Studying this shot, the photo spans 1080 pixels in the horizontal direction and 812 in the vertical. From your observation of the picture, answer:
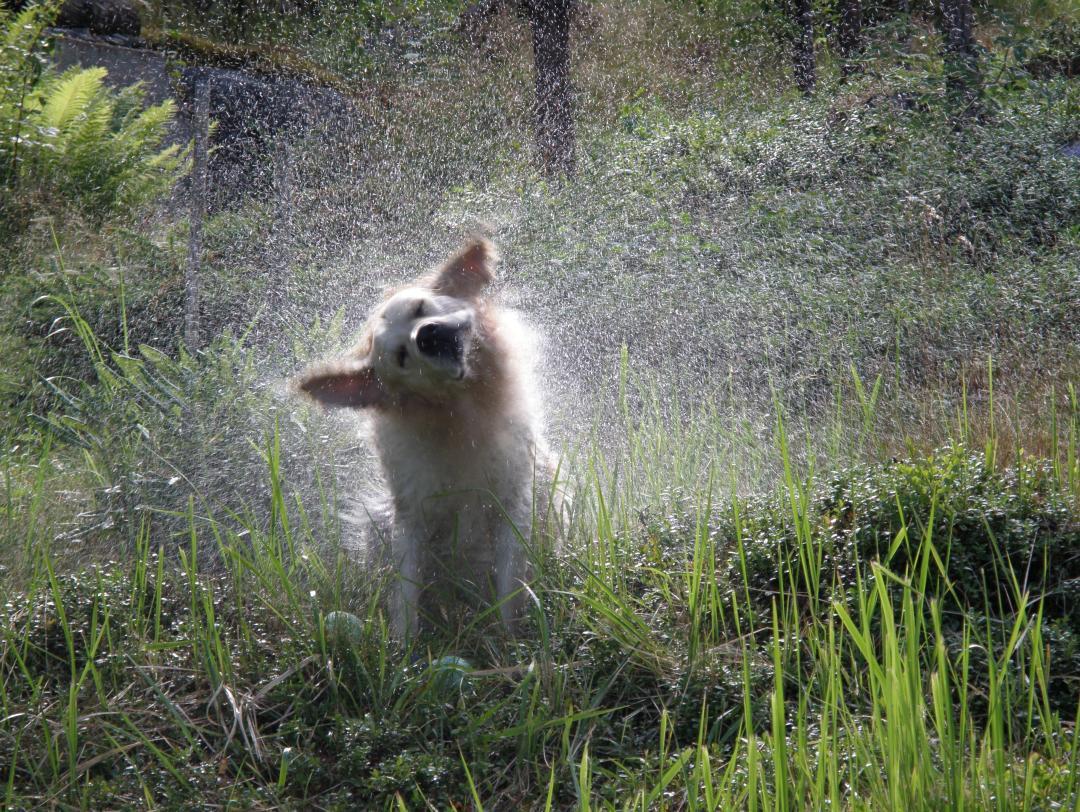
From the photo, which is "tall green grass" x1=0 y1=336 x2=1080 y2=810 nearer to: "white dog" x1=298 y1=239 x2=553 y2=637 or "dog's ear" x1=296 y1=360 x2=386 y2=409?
"white dog" x1=298 y1=239 x2=553 y2=637

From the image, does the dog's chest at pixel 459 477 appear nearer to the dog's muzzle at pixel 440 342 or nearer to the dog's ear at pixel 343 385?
the dog's ear at pixel 343 385

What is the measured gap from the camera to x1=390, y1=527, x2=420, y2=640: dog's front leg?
11.6 ft

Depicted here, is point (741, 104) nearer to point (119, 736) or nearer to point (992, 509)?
point (992, 509)

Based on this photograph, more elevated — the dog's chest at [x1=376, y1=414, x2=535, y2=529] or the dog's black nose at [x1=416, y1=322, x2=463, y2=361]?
the dog's black nose at [x1=416, y1=322, x2=463, y2=361]

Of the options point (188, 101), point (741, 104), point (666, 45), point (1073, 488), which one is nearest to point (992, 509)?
point (1073, 488)

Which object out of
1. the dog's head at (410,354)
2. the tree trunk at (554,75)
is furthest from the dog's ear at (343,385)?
the tree trunk at (554,75)

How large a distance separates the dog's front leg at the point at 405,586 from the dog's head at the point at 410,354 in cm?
51

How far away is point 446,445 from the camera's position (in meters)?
3.76

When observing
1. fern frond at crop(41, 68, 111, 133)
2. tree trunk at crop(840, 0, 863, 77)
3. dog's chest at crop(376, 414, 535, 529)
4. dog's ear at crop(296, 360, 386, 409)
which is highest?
tree trunk at crop(840, 0, 863, 77)

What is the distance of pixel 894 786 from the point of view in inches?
81.7

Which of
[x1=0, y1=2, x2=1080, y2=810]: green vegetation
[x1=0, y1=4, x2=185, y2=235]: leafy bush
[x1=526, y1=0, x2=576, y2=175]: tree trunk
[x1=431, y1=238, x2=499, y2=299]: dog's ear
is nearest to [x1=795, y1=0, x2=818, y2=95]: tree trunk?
[x1=0, y1=2, x2=1080, y2=810]: green vegetation

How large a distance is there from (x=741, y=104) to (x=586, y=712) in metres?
10.1

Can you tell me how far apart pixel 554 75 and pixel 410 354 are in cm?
739

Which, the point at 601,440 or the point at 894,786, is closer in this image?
the point at 894,786
